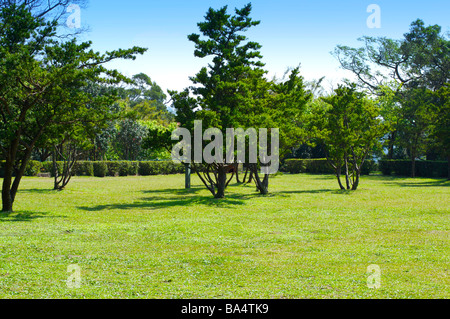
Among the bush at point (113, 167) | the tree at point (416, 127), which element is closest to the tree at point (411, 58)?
the tree at point (416, 127)

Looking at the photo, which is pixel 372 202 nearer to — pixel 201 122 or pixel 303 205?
pixel 303 205

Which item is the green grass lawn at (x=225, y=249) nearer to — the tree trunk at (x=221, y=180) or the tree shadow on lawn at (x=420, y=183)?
the tree trunk at (x=221, y=180)

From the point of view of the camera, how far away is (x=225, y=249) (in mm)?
9969

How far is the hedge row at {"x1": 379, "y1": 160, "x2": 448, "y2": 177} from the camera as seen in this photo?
39.9 metres

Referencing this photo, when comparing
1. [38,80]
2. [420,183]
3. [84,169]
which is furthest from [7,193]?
[420,183]

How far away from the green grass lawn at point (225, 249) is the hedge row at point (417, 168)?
2328 centimetres

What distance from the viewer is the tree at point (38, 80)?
14.0 metres

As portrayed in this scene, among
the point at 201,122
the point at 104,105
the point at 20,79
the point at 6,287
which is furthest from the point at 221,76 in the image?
the point at 6,287

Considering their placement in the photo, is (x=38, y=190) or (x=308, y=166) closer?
(x=38, y=190)

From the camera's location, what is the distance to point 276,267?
27.2ft

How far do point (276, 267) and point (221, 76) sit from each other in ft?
42.5

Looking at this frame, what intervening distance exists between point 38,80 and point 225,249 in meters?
8.32

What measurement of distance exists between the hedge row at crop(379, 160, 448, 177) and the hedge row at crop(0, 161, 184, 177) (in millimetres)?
18497

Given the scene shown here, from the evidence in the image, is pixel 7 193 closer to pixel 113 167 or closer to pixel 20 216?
pixel 20 216
